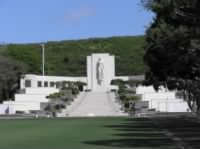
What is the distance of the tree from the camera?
349ft

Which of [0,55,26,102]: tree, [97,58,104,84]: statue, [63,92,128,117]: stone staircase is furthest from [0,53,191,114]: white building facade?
[63,92,128,117]: stone staircase

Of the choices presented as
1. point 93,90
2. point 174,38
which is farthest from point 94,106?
point 174,38

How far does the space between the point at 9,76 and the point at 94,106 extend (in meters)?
21.6

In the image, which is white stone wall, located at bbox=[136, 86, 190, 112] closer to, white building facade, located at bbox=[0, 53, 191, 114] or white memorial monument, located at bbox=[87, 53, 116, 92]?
white building facade, located at bbox=[0, 53, 191, 114]

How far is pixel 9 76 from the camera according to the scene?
357 ft

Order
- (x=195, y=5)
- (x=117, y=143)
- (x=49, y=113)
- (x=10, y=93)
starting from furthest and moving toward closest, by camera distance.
Result: (x=10, y=93)
(x=49, y=113)
(x=117, y=143)
(x=195, y=5)

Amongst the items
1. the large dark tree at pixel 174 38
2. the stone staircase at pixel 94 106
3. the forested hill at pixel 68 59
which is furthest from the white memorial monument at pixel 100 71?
the large dark tree at pixel 174 38

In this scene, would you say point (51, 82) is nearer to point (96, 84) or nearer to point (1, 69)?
point (96, 84)

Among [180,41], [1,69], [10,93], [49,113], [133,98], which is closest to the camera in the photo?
[180,41]

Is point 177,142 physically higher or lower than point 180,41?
lower


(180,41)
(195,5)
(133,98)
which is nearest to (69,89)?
(133,98)

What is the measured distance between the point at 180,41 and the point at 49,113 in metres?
54.1

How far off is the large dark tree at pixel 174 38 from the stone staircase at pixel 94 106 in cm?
3261

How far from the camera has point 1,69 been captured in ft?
347
